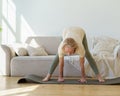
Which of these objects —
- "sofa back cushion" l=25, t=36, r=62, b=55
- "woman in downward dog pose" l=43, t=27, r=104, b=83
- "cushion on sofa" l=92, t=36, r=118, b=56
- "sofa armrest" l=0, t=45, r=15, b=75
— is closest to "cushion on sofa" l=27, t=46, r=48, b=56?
"sofa back cushion" l=25, t=36, r=62, b=55

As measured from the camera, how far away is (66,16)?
247 inches

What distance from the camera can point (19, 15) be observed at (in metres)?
6.36

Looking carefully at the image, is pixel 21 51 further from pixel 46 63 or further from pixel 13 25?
pixel 13 25

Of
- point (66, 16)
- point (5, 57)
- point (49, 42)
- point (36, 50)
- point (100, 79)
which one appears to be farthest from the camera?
point (66, 16)

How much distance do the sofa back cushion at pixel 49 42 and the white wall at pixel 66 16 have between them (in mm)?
354

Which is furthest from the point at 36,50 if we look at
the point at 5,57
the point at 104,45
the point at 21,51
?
the point at 104,45

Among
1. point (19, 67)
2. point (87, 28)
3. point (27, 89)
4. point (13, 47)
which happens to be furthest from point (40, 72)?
point (87, 28)

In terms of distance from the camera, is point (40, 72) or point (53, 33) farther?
point (53, 33)

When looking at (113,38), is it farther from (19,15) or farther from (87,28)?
(19,15)

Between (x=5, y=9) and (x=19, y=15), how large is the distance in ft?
1.21

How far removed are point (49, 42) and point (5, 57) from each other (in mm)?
1091

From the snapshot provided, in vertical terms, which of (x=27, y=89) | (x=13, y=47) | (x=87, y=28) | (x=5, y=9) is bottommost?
(x=27, y=89)

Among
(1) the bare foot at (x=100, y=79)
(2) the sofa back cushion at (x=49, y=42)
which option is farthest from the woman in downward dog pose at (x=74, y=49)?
(2) the sofa back cushion at (x=49, y=42)

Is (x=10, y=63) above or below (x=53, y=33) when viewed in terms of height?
below
